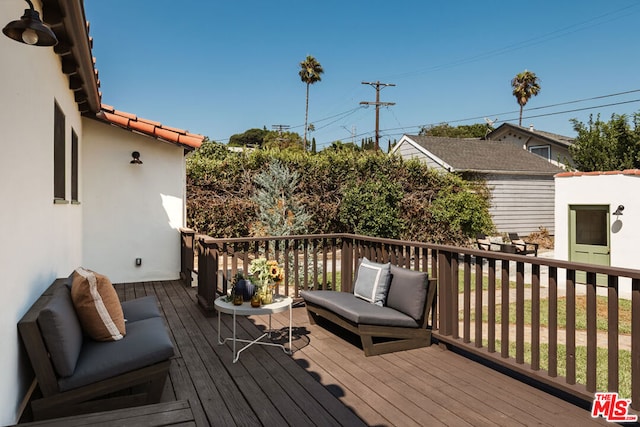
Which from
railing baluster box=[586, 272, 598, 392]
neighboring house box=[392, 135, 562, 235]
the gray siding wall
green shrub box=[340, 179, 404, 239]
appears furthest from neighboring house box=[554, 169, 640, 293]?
railing baluster box=[586, 272, 598, 392]

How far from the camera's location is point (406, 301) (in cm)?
371

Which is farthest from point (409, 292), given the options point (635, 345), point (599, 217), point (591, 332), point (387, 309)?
point (599, 217)

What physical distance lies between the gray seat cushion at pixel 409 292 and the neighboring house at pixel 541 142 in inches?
664

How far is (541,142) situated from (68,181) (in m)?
20.6

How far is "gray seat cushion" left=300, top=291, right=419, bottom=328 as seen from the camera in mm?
3508

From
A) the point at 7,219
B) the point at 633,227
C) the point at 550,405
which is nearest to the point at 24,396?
the point at 7,219

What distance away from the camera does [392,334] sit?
3592 millimetres

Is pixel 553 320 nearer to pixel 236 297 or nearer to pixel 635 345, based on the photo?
pixel 635 345

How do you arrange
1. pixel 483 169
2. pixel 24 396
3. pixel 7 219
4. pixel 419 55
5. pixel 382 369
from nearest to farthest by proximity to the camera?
pixel 7 219
pixel 24 396
pixel 382 369
pixel 483 169
pixel 419 55

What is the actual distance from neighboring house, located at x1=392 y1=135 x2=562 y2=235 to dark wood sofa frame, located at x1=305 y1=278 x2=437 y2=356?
36.0 ft

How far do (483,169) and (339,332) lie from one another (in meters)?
12.1

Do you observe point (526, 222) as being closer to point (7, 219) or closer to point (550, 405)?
point (550, 405)

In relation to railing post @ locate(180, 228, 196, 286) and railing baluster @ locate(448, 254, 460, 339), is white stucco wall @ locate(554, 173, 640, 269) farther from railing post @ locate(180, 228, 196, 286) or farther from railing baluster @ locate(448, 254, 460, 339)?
railing post @ locate(180, 228, 196, 286)

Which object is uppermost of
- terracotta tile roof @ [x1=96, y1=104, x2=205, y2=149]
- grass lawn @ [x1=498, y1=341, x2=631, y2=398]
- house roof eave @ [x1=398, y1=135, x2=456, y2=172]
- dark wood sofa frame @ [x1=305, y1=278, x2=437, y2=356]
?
house roof eave @ [x1=398, y1=135, x2=456, y2=172]
